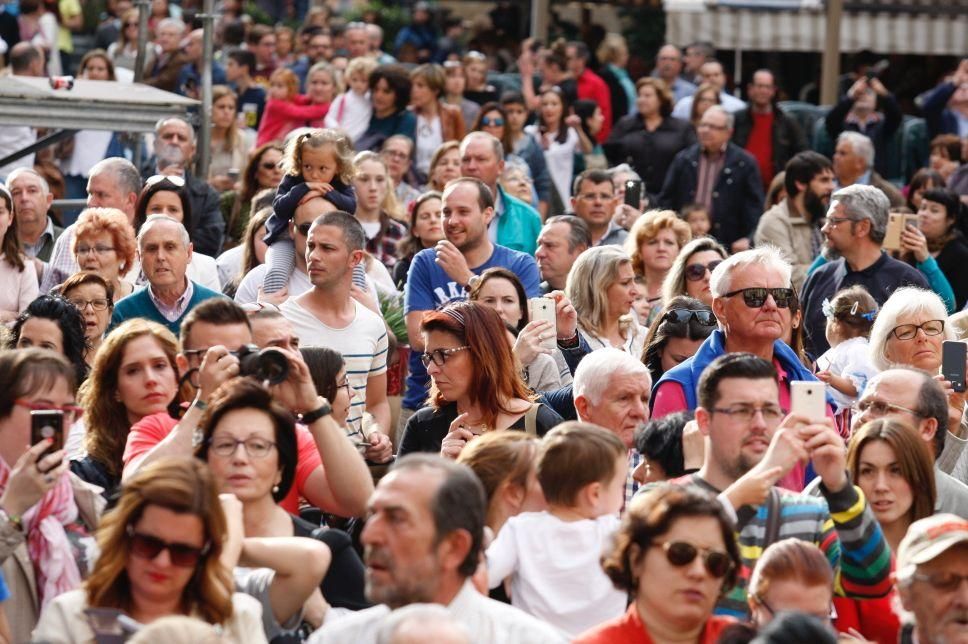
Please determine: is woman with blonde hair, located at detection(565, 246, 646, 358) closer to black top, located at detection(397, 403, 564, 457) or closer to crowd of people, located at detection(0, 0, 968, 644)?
crowd of people, located at detection(0, 0, 968, 644)

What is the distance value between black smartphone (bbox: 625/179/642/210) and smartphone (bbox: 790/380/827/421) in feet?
20.1

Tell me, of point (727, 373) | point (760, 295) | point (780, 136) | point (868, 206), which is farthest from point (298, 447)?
point (780, 136)

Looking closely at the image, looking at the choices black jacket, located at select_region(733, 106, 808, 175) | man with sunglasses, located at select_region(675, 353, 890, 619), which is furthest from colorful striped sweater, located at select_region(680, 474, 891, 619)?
black jacket, located at select_region(733, 106, 808, 175)

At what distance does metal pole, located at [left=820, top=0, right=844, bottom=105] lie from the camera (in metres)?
17.6

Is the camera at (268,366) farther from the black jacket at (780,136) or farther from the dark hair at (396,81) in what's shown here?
the black jacket at (780,136)

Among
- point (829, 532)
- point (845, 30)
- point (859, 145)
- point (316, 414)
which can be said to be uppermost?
point (316, 414)

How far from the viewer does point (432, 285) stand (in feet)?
30.8

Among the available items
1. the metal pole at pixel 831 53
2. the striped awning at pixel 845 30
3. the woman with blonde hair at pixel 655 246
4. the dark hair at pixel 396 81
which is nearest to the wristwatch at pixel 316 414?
the woman with blonde hair at pixel 655 246

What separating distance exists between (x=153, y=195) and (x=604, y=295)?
2659 millimetres

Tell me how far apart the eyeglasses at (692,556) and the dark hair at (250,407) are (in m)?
1.37

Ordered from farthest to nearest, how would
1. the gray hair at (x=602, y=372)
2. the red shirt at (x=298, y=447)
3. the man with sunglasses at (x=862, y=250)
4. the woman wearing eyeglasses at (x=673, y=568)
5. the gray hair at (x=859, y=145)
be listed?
the gray hair at (x=859, y=145)
the man with sunglasses at (x=862, y=250)
the gray hair at (x=602, y=372)
the red shirt at (x=298, y=447)
the woman wearing eyeglasses at (x=673, y=568)

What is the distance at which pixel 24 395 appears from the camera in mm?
5973

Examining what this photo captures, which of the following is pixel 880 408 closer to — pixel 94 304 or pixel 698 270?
pixel 698 270

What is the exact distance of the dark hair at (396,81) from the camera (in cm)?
1434
